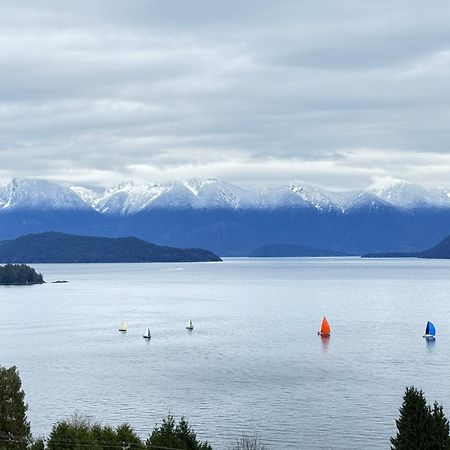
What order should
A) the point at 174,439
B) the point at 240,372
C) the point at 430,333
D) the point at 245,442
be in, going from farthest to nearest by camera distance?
the point at 430,333 < the point at 240,372 < the point at 245,442 < the point at 174,439

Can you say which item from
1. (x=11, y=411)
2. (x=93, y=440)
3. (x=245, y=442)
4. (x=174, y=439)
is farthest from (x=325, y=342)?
(x=93, y=440)

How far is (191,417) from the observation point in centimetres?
7881

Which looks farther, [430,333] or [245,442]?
[430,333]

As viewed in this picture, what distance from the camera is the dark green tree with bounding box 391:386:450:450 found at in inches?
1853

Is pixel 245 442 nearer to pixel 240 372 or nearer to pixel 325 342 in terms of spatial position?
pixel 240 372

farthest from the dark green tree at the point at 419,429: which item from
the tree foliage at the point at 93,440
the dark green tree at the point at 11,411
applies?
the dark green tree at the point at 11,411

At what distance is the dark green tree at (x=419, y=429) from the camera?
→ 47.1m

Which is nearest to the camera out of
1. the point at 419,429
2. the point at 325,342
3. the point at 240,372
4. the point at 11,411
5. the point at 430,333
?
the point at 419,429

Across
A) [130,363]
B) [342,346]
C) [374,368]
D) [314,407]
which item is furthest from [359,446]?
[342,346]

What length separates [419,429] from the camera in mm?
47469

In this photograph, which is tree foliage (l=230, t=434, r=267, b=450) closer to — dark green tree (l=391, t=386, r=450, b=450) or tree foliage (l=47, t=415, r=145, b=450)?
tree foliage (l=47, t=415, r=145, b=450)

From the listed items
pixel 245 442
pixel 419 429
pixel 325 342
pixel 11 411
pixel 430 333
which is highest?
pixel 419 429

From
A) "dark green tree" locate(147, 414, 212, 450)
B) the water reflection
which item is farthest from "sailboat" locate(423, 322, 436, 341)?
"dark green tree" locate(147, 414, 212, 450)

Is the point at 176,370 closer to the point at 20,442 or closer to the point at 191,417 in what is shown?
the point at 191,417
